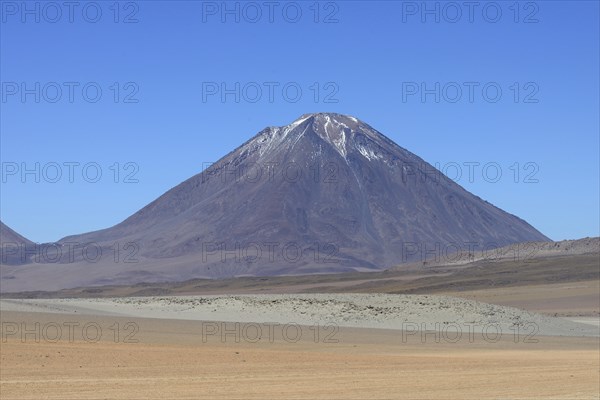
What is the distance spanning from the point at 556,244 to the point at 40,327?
10238cm

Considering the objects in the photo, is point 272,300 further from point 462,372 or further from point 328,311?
point 462,372

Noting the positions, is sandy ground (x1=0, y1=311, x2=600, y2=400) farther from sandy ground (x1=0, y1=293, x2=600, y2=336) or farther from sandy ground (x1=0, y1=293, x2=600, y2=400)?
sandy ground (x1=0, y1=293, x2=600, y2=336)

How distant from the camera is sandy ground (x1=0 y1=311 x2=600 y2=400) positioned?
21.0m

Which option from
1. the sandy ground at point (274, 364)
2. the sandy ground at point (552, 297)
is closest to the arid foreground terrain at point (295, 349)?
the sandy ground at point (274, 364)

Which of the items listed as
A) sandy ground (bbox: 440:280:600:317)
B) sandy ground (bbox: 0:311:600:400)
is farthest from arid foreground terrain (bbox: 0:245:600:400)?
sandy ground (bbox: 440:280:600:317)

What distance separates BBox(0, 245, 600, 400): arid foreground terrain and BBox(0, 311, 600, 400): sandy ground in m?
0.04

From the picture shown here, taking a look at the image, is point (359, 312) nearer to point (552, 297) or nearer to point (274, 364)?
point (274, 364)

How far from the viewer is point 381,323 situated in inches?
1662

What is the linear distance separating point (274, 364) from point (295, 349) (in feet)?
18.4

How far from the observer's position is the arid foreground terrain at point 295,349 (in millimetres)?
21562

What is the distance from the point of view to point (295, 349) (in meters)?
33.0

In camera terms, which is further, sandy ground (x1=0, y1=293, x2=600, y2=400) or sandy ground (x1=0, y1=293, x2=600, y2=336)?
sandy ground (x1=0, y1=293, x2=600, y2=336)

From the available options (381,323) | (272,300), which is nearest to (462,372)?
(381,323)

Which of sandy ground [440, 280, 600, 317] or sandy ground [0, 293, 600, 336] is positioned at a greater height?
sandy ground [0, 293, 600, 336]
